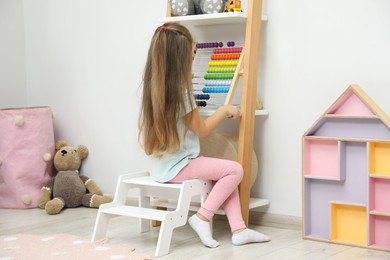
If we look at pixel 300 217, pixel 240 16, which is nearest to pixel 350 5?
pixel 240 16

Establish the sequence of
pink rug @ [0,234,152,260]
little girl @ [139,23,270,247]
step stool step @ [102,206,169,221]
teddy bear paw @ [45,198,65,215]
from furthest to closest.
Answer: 1. teddy bear paw @ [45,198,65,215]
2. little girl @ [139,23,270,247]
3. step stool step @ [102,206,169,221]
4. pink rug @ [0,234,152,260]

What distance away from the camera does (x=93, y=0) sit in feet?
10.9

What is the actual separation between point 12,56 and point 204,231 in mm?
1675

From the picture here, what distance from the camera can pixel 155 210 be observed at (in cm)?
248

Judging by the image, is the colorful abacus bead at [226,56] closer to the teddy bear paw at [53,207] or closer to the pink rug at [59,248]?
the pink rug at [59,248]

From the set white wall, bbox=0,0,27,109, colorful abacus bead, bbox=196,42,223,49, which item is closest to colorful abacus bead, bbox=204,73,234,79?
colorful abacus bead, bbox=196,42,223,49

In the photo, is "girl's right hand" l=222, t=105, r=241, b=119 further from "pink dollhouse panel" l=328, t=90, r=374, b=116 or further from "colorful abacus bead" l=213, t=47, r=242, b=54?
"pink dollhouse panel" l=328, t=90, r=374, b=116

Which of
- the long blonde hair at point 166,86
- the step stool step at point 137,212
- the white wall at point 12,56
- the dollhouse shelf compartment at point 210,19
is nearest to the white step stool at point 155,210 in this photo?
the step stool step at point 137,212

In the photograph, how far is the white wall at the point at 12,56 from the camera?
3488 millimetres

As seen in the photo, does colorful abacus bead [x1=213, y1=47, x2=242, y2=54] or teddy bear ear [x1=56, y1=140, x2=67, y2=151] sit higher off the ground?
colorful abacus bead [x1=213, y1=47, x2=242, y2=54]

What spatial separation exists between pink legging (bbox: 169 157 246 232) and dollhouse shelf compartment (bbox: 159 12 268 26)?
0.56 metres

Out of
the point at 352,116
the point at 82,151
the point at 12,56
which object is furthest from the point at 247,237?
the point at 12,56

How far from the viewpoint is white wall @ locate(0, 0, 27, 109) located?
137 inches

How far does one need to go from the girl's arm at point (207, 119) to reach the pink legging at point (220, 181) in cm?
11
